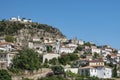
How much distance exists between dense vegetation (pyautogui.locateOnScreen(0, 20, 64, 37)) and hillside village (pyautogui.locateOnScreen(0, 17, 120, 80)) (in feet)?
1.25

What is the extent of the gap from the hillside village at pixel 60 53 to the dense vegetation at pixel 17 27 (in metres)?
0.38

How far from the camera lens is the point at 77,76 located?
5909 centimetres

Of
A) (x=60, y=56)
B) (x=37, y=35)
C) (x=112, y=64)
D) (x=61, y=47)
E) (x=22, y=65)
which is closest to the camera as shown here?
(x=22, y=65)

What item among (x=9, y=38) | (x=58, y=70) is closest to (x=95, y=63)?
(x=58, y=70)

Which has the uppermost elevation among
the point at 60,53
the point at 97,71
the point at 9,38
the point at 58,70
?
the point at 9,38

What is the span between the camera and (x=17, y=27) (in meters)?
94.6

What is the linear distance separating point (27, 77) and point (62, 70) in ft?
18.2

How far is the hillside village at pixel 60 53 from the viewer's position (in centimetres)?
6200

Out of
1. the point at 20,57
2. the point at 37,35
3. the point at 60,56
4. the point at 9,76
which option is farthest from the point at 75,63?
the point at 37,35

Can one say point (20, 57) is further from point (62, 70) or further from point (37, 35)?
point (37, 35)

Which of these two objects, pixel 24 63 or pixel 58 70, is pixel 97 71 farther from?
pixel 24 63

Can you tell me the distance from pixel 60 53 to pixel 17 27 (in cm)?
2262

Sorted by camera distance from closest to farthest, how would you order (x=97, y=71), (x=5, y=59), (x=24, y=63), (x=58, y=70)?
1. (x=24, y=63)
2. (x=58, y=70)
3. (x=5, y=59)
4. (x=97, y=71)

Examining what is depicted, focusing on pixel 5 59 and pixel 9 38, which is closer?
pixel 5 59
